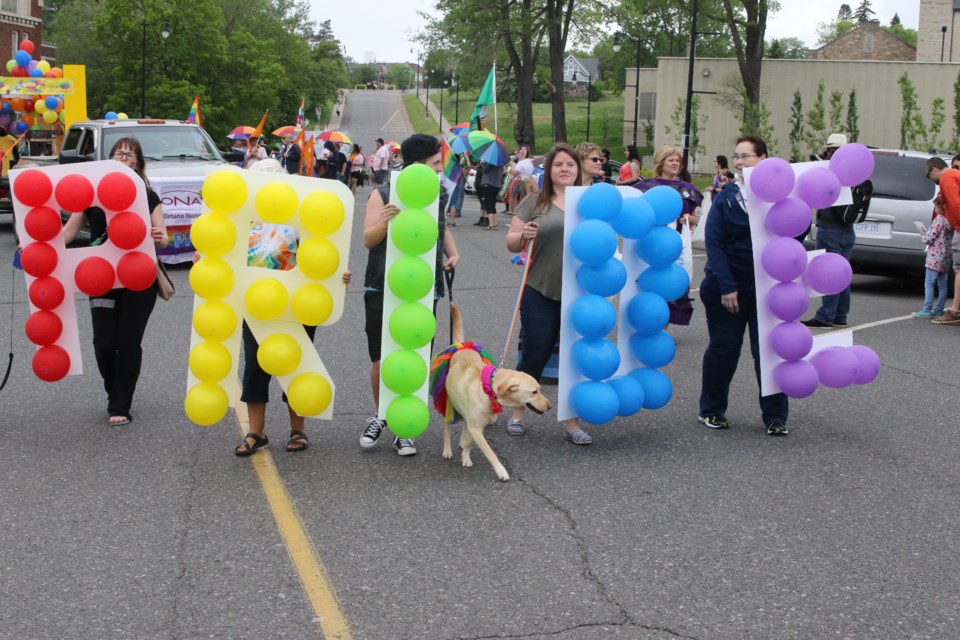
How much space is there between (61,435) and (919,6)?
8771cm

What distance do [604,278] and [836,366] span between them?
1669 mm

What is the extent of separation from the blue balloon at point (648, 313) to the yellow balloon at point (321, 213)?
6.22 feet

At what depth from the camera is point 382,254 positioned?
6293 millimetres

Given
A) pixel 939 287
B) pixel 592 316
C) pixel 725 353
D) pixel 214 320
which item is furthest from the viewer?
pixel 939 287

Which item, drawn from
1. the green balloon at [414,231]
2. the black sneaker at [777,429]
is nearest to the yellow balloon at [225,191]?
the green balloon at [414,231]

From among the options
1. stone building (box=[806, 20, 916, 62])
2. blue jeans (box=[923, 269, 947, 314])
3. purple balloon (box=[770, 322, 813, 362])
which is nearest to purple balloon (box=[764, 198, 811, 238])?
purple balloon (box=[770, 322, 813, 362])

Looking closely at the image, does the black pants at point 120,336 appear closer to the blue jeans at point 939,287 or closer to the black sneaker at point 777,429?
the black sneaker at point 777,429

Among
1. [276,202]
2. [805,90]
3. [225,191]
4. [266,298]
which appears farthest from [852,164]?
[805,90]

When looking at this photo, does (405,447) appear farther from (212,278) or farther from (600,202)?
(600,202)

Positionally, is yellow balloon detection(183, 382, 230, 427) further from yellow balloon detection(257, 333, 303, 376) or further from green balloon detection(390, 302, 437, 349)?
green balloon detection(390, 302, 437, 349)

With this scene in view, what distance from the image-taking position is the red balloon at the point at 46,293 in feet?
22.4

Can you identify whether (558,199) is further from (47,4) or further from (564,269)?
(47,4)

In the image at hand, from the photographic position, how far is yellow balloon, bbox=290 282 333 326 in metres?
5.95

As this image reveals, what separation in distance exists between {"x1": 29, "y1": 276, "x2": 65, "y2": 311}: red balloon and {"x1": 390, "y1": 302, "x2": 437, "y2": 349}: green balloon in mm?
2321
